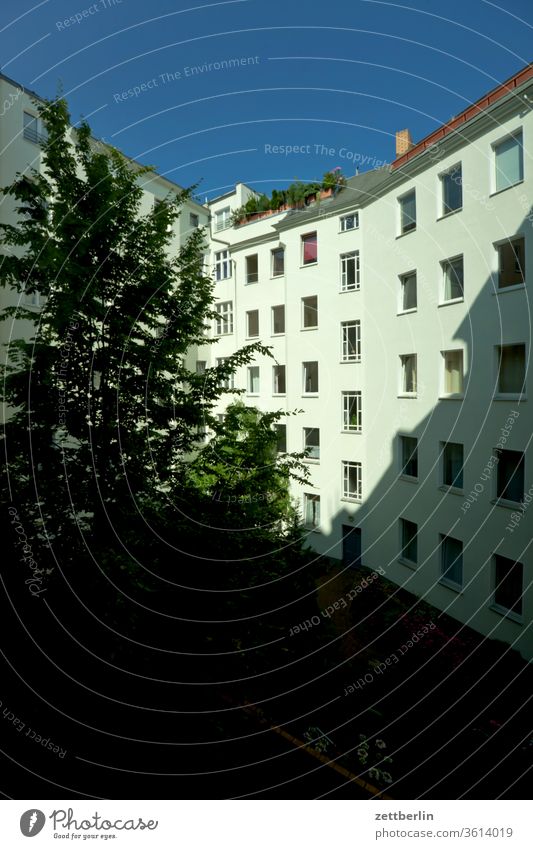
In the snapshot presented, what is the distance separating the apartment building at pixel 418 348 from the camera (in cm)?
369

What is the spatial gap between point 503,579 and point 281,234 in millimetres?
3921

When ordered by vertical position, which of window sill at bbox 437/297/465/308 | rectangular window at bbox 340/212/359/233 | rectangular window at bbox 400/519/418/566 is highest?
rectangular window at bbox 340/212/359/233

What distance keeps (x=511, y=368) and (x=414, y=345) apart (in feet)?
2.96

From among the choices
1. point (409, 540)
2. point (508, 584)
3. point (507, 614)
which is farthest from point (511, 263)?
point (507, 614)

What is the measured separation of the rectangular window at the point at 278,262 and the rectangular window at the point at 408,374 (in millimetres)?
1439

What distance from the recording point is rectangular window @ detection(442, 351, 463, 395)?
13.5 feet

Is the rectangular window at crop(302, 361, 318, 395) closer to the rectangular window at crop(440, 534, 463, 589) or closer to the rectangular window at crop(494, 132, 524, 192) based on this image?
the rectangular window at crop(494, 132, 524, 192)

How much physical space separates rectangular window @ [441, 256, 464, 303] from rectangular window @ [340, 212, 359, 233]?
3.39 ft

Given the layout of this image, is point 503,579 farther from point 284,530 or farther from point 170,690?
point 170,690

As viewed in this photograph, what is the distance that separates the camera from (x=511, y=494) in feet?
14.5

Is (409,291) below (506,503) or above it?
above

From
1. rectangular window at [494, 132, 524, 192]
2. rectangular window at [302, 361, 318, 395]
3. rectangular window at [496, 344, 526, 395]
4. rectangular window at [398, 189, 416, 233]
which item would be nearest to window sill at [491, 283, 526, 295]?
rectangular window at [496, 344, 526, 395]

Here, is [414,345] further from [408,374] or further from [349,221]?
[349,221]

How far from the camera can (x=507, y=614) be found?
4234 millimetres
